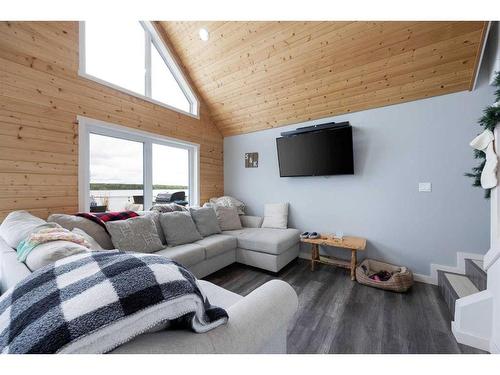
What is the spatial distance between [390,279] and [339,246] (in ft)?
1.99

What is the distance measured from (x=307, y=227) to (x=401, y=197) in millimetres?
1380

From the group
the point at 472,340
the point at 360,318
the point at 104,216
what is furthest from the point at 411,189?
the point at 104,216

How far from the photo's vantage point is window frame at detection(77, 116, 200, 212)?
2424 mm

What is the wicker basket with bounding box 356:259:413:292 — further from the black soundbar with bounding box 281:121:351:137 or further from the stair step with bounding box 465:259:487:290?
the black soundbar with bounding box 281:121:351:137

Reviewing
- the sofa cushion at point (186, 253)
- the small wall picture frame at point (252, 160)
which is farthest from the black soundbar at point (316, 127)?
the sofa cushion at point (186, 253)

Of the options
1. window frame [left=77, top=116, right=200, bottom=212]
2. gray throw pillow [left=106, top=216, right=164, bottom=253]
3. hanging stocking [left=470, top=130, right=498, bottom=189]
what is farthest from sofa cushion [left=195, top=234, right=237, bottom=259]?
hanging stocking [left=470, top=130, right=498, bottom=189]

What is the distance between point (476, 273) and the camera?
77.4 inches

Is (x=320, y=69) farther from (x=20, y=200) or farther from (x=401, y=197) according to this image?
(x=20, y=200)

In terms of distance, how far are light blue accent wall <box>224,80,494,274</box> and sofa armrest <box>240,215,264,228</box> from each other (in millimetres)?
713

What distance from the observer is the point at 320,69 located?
2.70 meters

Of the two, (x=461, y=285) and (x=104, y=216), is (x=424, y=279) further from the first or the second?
(x=104, y=216)

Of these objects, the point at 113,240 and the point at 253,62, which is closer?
the point at 113,240
